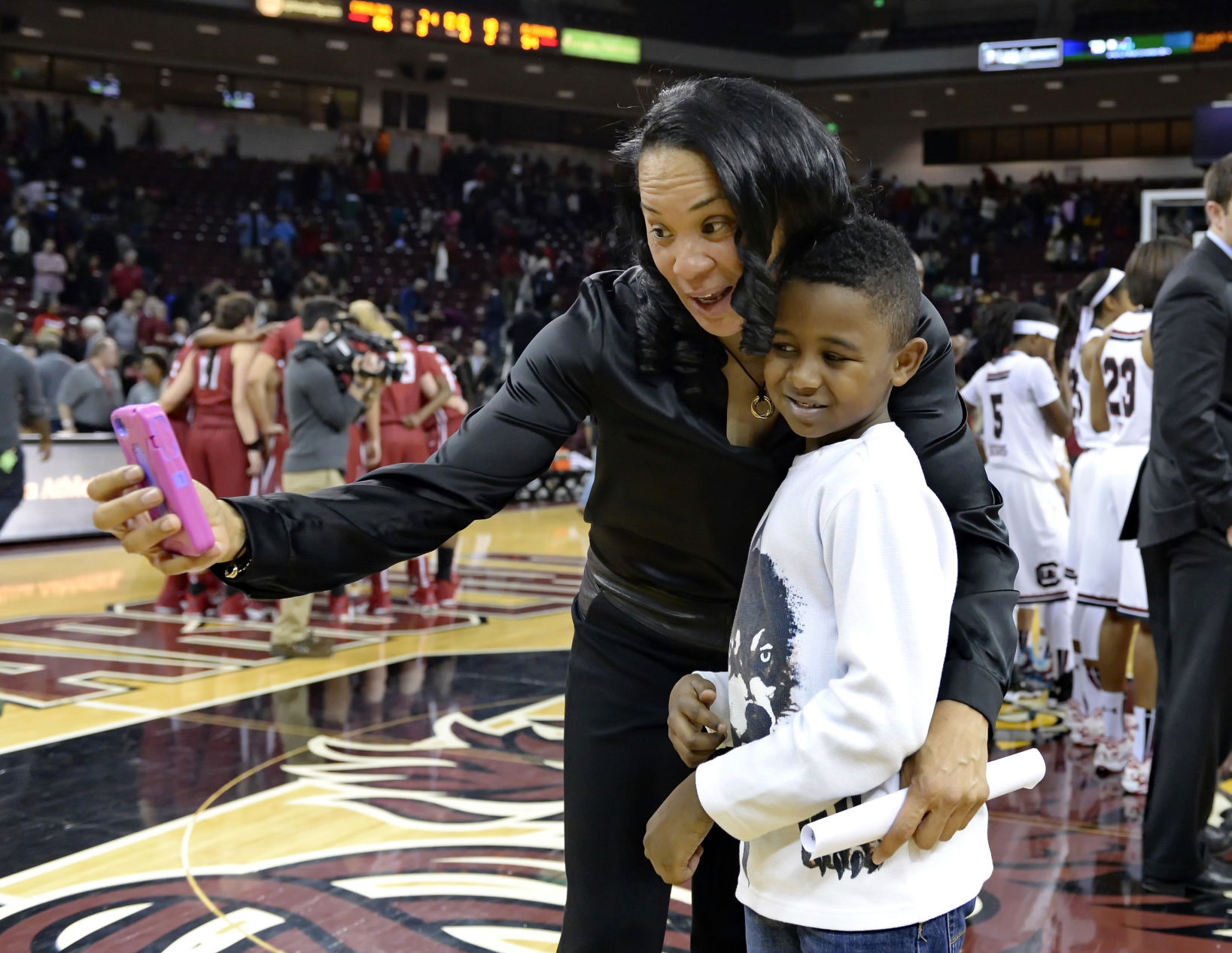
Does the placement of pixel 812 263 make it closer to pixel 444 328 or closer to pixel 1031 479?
pixel 1031 479

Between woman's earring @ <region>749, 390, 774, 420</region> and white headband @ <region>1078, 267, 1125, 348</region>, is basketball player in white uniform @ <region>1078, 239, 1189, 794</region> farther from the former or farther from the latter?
woman's earring @ <region>749, 390, 774, 420</region>

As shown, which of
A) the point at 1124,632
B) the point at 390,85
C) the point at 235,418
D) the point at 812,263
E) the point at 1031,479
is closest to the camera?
the point at 812,263

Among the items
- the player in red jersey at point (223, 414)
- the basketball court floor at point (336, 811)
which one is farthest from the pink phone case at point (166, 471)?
the player in red jersey at point (223, 414)

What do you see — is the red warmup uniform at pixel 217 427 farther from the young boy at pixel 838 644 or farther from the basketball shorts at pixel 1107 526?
the young boy at pixel 838 644

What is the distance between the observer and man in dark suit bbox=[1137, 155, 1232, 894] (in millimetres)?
3209

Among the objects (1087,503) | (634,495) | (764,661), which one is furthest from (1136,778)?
(764,661)

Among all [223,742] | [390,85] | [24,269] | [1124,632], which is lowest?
[223,742]

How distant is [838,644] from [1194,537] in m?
2.37

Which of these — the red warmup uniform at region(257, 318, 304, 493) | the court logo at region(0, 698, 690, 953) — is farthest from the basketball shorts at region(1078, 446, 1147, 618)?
the red warmup uniform at region(257, 318, 304, 493)

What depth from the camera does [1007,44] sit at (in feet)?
79.6

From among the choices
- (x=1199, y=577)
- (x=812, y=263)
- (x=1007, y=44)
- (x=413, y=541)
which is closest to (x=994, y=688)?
(x=812, y=263)

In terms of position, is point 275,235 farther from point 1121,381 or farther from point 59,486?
point 1121,381

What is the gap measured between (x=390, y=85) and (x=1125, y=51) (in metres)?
14.7

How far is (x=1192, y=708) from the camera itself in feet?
10.8
